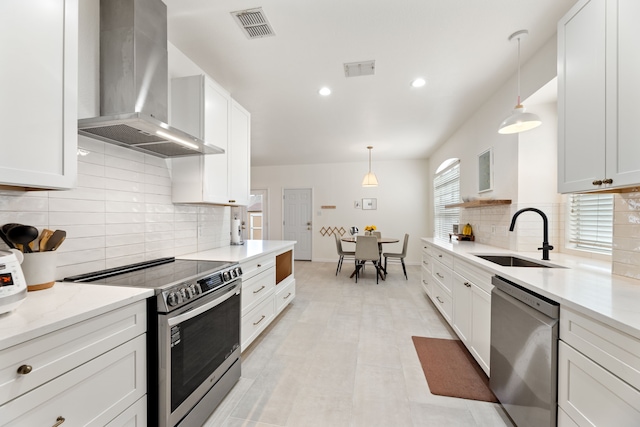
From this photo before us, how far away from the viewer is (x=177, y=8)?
1807mm

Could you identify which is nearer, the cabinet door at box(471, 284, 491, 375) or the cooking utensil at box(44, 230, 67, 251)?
the cooking utensil at box(44, 230, 67, 251)

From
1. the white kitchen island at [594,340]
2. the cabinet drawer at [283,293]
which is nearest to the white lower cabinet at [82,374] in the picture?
the cabinet drawer at [283,293]

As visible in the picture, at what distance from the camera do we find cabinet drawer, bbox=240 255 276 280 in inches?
86.2

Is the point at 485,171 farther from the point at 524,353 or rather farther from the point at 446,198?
the point at 524,353

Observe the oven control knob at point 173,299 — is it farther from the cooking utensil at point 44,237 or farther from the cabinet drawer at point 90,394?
the cooking utensil at point 44,237

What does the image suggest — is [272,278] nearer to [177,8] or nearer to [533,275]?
[533,275]

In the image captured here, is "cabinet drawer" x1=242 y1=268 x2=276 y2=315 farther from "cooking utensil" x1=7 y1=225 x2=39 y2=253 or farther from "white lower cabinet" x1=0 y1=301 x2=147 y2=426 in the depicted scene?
"cooking utensil" x1=7 y1=225 x2=39 y2=253

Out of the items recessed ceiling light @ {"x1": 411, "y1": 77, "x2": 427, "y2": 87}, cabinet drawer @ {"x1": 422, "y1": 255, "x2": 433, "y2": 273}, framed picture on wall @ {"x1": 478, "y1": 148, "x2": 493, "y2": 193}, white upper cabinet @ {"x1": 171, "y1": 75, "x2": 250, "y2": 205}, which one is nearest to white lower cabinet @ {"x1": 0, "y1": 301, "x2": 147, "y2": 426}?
white upper cabinet @ {"x1": 171, "y1": 75, "x2": 250, "y2": 205}

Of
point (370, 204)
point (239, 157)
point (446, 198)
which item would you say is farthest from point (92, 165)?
point (370, 204)

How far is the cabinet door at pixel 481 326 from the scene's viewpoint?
1.89 m

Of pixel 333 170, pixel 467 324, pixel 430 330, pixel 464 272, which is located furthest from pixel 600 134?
pixel 333 170

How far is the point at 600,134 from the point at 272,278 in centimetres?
266

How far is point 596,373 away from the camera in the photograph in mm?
1017

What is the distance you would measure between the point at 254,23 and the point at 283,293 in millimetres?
2653
